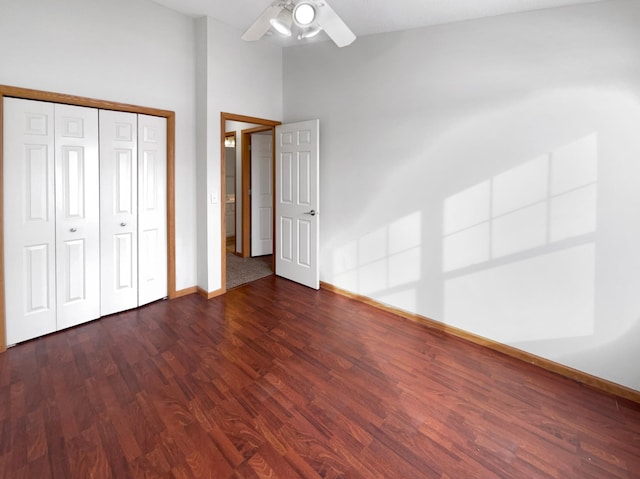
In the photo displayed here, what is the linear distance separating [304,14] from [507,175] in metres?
1.88

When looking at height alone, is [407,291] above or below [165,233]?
below

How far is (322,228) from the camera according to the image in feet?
13.0

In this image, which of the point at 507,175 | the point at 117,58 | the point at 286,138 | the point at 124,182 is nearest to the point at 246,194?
the point at 286,138

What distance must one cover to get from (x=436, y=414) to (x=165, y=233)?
307cm

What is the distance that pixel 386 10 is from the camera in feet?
8.75

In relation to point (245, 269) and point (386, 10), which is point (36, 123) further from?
point (386, 10)

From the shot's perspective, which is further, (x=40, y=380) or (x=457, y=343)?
(x=457, y=343)

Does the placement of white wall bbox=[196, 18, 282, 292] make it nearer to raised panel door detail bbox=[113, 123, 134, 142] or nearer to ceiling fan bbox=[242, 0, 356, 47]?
raised panel door detail bbox=[113, 123, 134, 142]

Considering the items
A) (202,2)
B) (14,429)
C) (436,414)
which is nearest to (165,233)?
(14,429)

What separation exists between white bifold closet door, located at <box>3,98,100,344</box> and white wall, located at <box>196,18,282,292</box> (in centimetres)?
102

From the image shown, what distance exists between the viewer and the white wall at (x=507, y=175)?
2.09 metres

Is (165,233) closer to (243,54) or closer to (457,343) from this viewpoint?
(243,54)

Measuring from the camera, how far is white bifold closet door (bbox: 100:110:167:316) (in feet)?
9.75

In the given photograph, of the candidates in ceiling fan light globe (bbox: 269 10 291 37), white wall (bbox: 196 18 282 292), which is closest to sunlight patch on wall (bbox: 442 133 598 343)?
ceiling fan light globe (bbox: 269 10 291 37)
